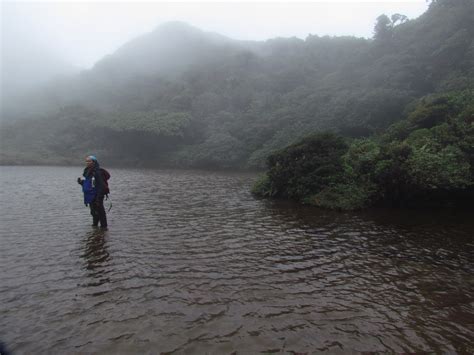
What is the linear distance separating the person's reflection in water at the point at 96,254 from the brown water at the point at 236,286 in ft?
0.10

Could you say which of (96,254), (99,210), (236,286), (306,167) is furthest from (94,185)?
(306,167)

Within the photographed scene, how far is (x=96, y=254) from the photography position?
7871 mm

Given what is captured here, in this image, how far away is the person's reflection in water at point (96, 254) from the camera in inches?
265

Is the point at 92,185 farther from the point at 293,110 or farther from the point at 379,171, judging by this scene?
the point at 293,110

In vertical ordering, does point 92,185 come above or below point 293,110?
below

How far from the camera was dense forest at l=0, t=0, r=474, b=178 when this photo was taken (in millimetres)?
15516

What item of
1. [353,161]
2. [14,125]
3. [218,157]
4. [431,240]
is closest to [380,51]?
[218,157]

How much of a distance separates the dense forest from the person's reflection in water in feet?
33.4

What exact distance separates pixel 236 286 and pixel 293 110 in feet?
167

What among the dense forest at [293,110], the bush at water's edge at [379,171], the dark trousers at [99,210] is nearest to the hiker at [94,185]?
the dark trousers at [99,210]

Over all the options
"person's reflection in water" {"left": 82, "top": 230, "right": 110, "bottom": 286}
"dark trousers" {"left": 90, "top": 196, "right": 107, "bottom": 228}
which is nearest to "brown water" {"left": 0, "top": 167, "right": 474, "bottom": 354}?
"person's reflection in water" {"left": 82, "top": 230, "right": 110, "bottom": 286}

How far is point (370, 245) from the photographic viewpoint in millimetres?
8773

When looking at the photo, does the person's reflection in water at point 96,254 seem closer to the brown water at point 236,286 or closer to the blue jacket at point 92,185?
the brown water at point 236,286

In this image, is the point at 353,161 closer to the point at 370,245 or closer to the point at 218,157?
the point at 370,245
